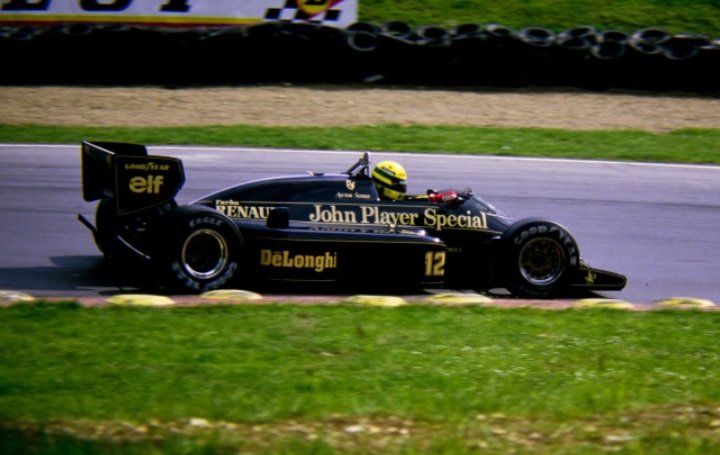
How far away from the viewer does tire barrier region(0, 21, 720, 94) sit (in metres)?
21.0

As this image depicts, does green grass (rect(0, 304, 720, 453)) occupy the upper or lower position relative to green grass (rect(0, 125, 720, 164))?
lower

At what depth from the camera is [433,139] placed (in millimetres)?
18297

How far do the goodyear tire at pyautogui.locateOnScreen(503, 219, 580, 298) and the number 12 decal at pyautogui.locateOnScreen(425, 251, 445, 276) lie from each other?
61 cm

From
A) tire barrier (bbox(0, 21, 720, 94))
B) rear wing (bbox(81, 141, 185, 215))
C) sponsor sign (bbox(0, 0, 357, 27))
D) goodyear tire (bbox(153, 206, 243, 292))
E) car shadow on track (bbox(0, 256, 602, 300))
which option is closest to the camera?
goodyear tire (bbox(153, 206, 243, 292))

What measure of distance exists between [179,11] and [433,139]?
25.6 feet

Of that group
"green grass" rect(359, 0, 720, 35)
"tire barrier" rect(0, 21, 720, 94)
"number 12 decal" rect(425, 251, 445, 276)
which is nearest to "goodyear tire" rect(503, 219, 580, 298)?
"number 12 decal" rect(425, 251, 445, 276)

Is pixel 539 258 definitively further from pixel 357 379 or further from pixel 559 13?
pixel 559 13

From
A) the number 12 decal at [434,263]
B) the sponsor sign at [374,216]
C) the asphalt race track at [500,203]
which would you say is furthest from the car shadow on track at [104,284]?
the sponsor sign at [374,216]

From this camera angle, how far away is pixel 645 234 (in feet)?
43.3

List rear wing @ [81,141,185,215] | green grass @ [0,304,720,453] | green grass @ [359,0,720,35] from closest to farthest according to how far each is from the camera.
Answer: green grass @ [0,304,720,453] < rear wing @ [81,141,185,215] < green grass @ [359,0,720,35]

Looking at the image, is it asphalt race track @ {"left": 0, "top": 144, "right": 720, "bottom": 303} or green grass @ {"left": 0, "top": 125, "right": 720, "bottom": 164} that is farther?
green grass @ {"left": 0, "top": 125, "right": 720, "bottom": 164}

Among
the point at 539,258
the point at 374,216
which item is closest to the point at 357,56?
the point at 374,216

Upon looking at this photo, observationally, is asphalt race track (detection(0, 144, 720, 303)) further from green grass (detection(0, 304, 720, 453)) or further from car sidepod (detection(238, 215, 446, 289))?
green grass (detection(0, 304, 720, 453))

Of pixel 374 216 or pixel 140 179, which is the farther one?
pixel 374 216
